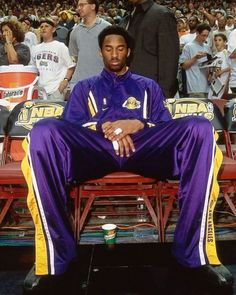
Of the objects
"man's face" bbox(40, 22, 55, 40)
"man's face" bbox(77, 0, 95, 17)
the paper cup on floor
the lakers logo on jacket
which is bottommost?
the paper cup on floor

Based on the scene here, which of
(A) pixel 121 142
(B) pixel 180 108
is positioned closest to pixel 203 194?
(A) pixel 121 142

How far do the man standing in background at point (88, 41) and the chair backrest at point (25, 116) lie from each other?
78 centimetres

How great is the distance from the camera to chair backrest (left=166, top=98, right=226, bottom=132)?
3971mm

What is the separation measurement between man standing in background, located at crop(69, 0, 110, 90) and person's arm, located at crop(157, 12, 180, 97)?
826mm

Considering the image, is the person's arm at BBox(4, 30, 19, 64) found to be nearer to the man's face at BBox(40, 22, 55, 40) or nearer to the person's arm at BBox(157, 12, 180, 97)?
the man's face at BBox(40, 22, 55, 40)

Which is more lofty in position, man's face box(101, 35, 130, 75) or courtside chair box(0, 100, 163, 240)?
man's face box(101, 35, 130, 75)

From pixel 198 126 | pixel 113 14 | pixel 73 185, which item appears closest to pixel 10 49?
pixel 73 185

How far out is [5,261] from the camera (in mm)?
3080

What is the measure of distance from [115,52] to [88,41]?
1410 mm

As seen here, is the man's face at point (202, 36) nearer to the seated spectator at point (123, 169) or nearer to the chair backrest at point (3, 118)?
the chair backrest at point (3, 118)

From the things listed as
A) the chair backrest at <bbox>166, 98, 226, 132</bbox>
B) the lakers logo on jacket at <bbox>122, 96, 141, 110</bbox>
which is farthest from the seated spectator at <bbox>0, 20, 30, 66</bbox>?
the lakers logo on jacket at <bbox>122, 96, 141, 110</bbox>

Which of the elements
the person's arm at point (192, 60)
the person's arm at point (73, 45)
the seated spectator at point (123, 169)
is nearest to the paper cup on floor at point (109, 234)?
the seated spectator at point (123, 169)

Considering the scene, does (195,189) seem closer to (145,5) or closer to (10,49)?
(145,5)

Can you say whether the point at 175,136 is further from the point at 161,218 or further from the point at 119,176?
the point at 161,218
